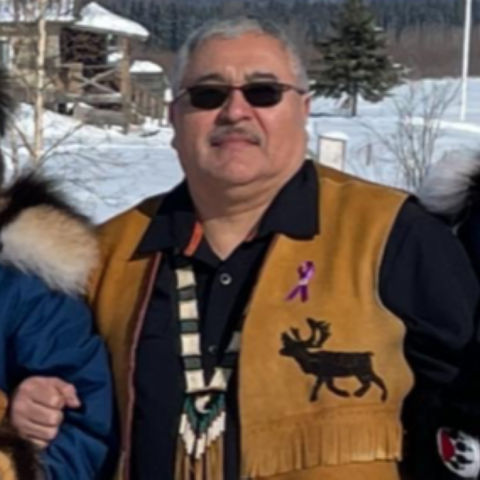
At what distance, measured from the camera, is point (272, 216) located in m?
2.84

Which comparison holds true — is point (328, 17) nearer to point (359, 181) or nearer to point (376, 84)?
point (376, 84)

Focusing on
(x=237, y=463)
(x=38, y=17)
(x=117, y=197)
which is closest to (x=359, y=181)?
(x=237, y=463)

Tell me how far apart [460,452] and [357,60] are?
3777 cm

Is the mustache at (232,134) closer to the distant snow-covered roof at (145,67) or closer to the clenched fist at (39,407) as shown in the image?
the clenched fist at (39,407)

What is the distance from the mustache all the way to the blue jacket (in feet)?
1.14

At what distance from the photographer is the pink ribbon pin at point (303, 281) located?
9.02ft

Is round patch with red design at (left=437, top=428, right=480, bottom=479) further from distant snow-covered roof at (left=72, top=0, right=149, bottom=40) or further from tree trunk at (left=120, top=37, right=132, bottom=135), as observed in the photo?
distant snow-covered roof at (left=72, top=0, right=149, bottom=40)

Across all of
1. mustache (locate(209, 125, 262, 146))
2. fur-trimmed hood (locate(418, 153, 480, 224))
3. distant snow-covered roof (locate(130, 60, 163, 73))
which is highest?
mustache (locate(209, 125, 262, 146))

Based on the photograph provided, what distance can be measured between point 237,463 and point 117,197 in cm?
1191

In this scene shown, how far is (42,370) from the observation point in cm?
264

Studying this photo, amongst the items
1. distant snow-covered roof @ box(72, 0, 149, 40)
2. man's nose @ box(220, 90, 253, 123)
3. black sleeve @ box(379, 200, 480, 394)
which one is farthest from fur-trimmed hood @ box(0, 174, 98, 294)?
distant snow-covered roof @ box(72, 0, 149, 40)

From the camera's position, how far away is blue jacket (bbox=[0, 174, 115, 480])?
2643mm

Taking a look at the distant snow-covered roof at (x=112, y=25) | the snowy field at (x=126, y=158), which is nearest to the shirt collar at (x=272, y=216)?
the snowy field at (x=126, y=158)

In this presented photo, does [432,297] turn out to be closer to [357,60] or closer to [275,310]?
[275,310]
